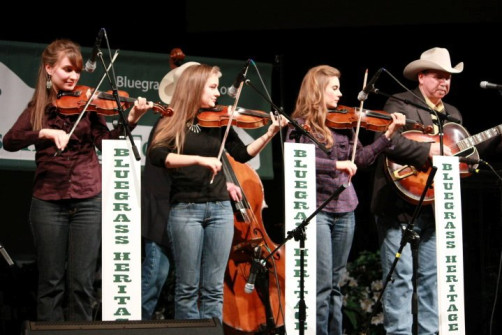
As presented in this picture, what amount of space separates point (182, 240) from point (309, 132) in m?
1.01

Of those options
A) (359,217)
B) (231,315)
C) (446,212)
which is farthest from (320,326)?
(359,217)

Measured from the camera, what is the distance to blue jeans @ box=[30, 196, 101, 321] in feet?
14.1

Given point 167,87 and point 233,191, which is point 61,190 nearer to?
point 233,191

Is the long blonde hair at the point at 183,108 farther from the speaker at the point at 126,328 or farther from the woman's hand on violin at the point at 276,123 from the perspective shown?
the speaker at the point at 126,328

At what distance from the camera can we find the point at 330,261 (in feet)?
16.0

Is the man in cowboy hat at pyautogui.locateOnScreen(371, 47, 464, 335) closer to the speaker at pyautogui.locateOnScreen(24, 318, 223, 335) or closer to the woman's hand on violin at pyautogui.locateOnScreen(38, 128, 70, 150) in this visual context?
the speaker at pyautogui.locateOnScreen(24, 318, 223, 335)

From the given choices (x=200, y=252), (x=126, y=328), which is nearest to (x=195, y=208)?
(x=200, y=252)

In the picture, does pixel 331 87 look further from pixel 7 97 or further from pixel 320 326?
pixel 7 97

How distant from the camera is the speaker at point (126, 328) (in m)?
3.60

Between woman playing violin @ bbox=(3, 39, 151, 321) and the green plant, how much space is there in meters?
2.53

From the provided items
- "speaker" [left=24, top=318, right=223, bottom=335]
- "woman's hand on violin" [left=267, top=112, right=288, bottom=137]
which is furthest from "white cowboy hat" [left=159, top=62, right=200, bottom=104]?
"speaker" [left=24, top=318, right=223, bottom=335]

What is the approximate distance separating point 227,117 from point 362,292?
7.62 feet

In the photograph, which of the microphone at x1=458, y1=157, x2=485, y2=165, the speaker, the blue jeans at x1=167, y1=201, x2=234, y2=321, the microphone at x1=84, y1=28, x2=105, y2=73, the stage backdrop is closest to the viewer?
the speaker

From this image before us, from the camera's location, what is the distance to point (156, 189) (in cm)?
545
